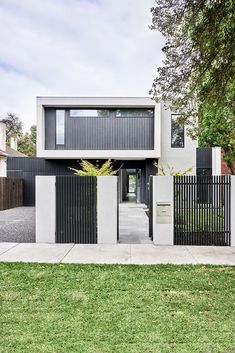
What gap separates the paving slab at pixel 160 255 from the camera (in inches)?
279

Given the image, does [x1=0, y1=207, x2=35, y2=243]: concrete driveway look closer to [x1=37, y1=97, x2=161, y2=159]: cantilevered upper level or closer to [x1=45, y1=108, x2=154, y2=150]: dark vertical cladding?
[x1=37, y1=97, x2=161, y2=159]: cantilevered upper level

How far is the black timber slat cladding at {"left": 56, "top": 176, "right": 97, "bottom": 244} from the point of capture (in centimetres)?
884

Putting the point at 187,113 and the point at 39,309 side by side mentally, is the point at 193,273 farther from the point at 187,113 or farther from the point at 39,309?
the point at 187,113

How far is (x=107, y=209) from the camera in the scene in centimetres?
881

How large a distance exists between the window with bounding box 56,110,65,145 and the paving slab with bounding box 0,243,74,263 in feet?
35.9

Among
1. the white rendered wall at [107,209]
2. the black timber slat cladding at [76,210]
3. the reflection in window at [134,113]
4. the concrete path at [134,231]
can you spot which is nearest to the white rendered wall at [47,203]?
the black timber slat cladding at [76,210]

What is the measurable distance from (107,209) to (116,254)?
60.8 inches

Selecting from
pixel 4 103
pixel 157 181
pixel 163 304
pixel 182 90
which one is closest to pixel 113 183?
pixel 157 181

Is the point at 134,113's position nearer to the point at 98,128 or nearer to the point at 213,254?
the point at 98,128

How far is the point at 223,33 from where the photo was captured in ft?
21.1

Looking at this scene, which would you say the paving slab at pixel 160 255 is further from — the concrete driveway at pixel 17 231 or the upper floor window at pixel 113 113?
the upper floor window at pixel 113 113

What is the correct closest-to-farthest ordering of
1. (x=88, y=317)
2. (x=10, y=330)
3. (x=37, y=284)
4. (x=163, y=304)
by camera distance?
(x=10, y=330), (x=88, y=317), (x=163, y=304), (x=37, y=284)

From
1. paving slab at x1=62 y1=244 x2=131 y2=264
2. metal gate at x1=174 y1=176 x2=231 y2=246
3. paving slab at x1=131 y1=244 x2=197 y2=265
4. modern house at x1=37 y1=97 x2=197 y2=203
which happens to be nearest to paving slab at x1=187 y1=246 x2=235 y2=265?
paving slab at x1=131 y1=244 x2=197 y2=265

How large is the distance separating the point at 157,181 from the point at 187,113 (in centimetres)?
289
